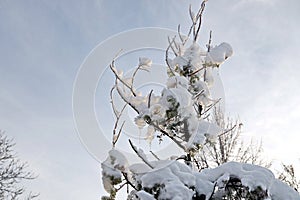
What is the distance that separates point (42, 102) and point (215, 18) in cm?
321

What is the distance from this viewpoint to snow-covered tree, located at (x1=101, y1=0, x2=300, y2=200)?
2.28 m

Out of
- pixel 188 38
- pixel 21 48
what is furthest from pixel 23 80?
pixel 188 38

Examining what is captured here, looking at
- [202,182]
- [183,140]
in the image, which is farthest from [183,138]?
[202,182]

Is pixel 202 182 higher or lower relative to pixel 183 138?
lower

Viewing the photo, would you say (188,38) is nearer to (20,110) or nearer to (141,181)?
(141,181)

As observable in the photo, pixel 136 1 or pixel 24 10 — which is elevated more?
pixel 24 10

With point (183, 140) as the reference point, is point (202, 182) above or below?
below

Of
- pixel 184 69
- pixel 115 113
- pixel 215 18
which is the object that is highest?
pixel 215 18

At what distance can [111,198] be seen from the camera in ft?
8.62

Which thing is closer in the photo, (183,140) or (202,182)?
(202,182)

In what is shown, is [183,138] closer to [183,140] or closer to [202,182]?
[183,140]

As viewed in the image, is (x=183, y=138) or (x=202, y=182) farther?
(x=183, y=138)

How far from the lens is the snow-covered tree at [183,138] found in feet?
7.47

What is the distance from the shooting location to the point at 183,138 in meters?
3.21
